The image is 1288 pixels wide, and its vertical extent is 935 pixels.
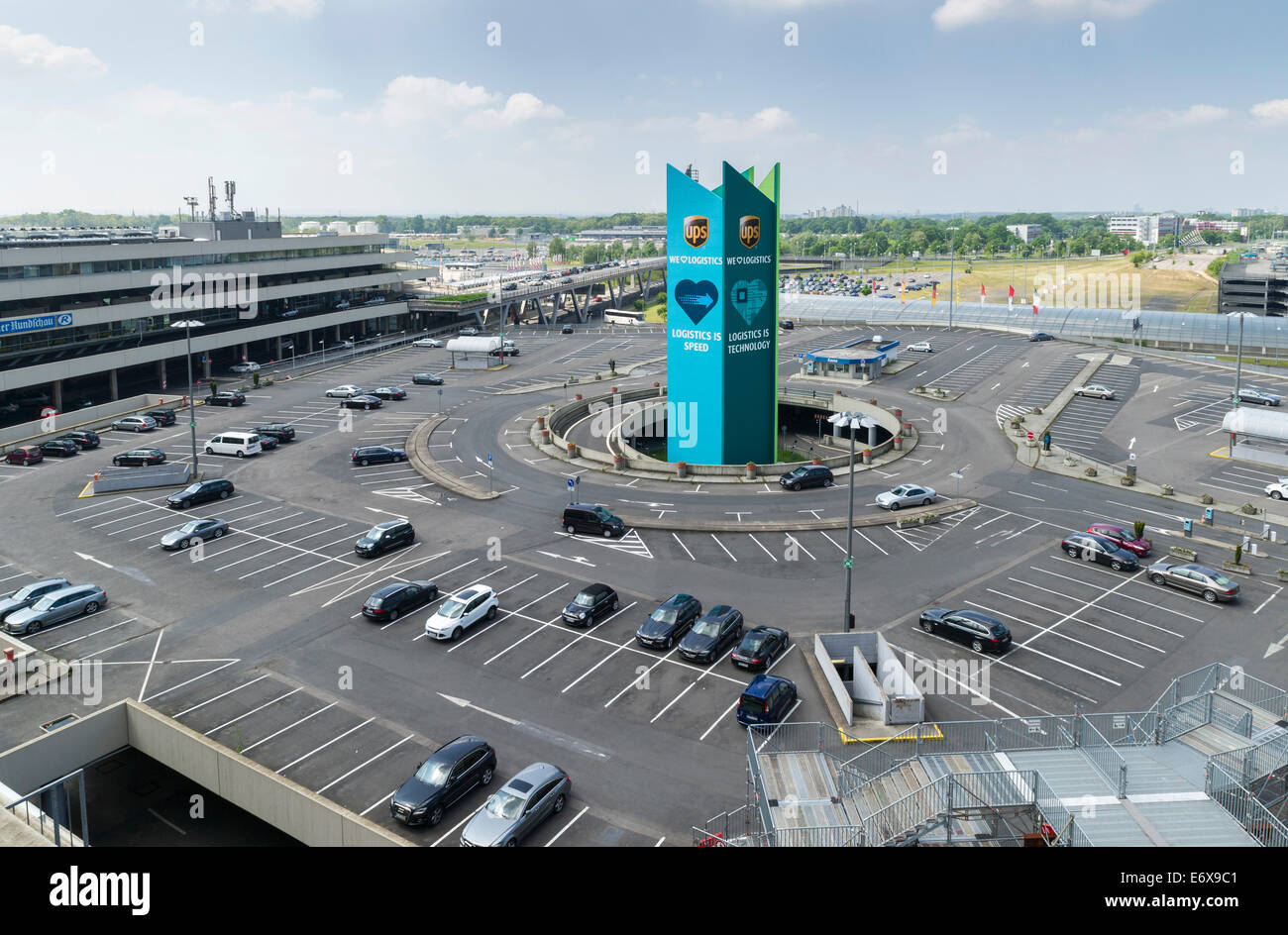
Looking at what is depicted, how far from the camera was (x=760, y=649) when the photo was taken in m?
31.0

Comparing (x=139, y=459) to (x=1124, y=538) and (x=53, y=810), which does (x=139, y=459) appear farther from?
(x=1124, y=538)

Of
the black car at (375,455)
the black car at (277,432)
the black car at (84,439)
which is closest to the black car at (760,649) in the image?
the black car at (375,455)

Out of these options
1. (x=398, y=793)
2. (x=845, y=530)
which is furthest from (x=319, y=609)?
(x=845, y=530)

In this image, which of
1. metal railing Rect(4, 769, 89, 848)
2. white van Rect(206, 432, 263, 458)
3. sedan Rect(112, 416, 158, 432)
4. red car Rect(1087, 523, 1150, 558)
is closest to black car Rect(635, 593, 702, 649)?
metal railing Rect(4, 769, 89, 848)

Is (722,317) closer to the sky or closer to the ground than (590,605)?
closer to the sky

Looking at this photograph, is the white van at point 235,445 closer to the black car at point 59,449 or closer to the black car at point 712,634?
the black car at point 59,449

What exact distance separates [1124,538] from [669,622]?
22.4 metres

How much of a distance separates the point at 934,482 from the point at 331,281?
250 ft

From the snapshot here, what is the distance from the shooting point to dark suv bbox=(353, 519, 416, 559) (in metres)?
41.4

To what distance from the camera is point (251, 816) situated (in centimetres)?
2645

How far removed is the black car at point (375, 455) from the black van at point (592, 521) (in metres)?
17.4

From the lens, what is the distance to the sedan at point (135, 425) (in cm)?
6544

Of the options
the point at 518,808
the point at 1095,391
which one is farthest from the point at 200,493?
the point at 1095,391
